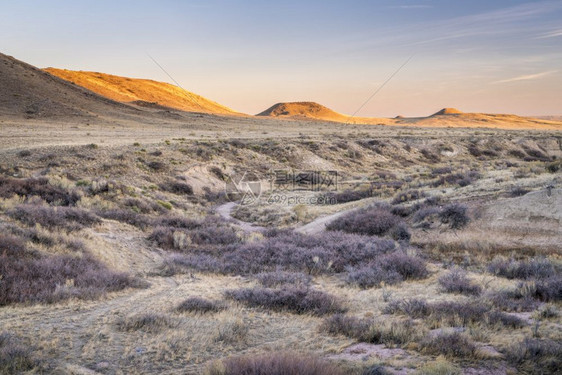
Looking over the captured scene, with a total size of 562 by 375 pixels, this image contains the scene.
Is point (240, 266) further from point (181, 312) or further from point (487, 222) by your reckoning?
point (487, 222)

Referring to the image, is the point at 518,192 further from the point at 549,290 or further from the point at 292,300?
the point at 292,300

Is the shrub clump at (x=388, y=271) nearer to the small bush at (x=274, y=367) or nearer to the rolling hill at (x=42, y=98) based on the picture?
the small bush at (x=274, y=367)

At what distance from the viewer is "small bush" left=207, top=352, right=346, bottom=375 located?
4.68 metres

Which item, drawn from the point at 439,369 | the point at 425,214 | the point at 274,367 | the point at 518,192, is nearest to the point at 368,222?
the point at 425,214

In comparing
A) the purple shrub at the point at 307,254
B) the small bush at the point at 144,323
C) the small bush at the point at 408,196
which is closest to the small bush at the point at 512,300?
the purple shrub at the point at 307,254

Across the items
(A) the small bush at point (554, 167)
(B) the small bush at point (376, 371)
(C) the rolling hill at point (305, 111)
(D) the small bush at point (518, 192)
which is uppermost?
(C) the rolling hill at point (305, 111)

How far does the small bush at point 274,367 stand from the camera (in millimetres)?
4676

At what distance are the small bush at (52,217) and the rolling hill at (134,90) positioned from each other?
349ft

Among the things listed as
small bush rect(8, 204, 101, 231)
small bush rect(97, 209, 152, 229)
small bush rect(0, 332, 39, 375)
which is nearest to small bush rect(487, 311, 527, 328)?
small bush rect(0, 332, 39, 375)

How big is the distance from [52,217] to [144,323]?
27.1 ft

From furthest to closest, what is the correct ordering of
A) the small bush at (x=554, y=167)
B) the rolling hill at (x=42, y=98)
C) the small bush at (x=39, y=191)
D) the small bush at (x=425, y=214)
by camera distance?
the rolling hill at (x=42, y=98)
the small bush at (x=554, y=167)
the small bush at (x=39, y=191)
the small bush at (x=425, y=214)

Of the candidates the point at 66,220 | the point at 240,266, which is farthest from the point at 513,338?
the point at 66,220

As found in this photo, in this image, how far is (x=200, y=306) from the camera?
8195mm

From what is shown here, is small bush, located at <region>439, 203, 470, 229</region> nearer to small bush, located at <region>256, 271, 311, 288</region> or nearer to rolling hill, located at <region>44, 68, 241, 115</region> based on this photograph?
small bush, located at <region>256, 271, 311, 288</region>
